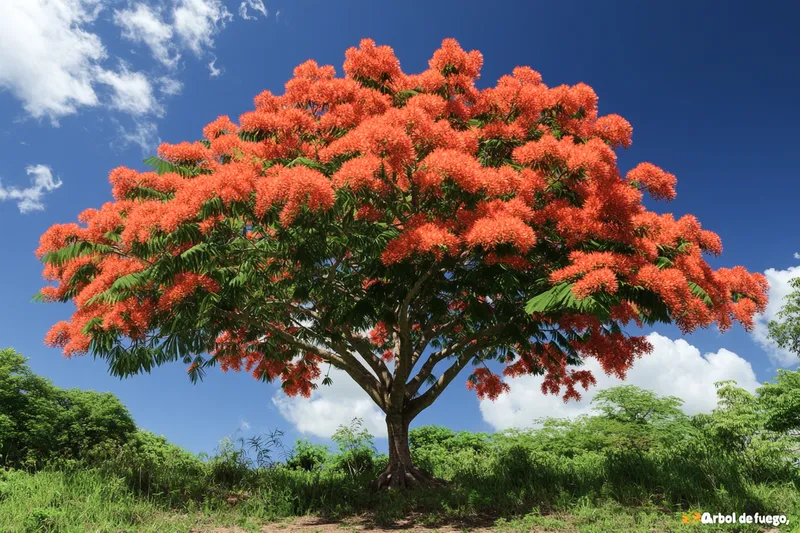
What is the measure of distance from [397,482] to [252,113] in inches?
284

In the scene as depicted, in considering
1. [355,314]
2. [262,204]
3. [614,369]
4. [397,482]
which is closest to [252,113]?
[262,204]

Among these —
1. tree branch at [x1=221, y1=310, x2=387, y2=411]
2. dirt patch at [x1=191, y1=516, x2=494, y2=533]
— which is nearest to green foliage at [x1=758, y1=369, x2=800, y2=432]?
dirt patch at [x1=191, y1=516, x2=494, y2=533]

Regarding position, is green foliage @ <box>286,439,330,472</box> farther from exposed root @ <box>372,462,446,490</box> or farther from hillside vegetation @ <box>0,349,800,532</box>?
exposed root @ <box>372,462,446,490</box>

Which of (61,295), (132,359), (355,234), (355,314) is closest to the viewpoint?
(355,234)

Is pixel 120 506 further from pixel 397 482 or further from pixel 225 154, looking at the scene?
pixel 225 154

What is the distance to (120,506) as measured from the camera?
29.6 feet

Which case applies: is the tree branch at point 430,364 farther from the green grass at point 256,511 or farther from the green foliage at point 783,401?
the green foliage at point 783,401

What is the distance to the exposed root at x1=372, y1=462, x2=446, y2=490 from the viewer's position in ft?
37.0

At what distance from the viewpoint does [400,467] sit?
11.5 meters

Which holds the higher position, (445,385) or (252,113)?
(252,113)

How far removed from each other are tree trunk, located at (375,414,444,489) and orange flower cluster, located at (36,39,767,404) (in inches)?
108

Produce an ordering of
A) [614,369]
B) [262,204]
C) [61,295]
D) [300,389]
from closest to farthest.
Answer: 1. [262,204]
2. [61,295]
3. [614,369]
4. [300,389]

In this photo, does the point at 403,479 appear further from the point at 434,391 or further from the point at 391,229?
the point at 391,229

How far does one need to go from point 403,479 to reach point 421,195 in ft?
19.8
